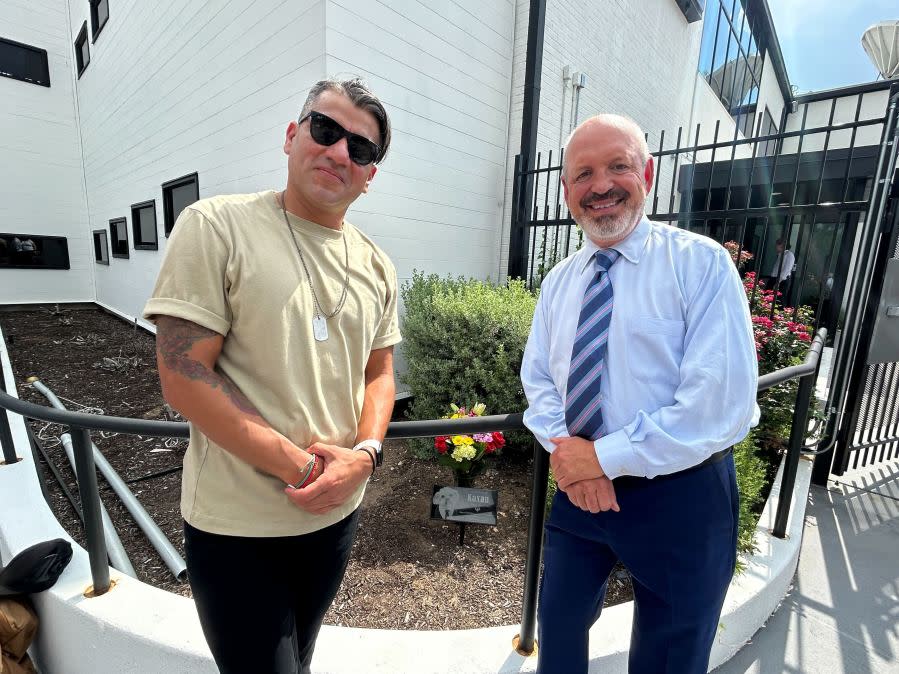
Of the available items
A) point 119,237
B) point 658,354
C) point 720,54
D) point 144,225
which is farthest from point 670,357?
point 720,54

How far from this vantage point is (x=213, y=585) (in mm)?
1114

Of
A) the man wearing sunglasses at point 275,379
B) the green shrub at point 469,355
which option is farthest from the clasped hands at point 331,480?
the green shrub at point 469,355

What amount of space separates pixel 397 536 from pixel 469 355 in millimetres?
1592

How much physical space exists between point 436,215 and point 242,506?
4.55 meters

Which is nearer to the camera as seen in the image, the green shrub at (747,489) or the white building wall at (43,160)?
the green shrub at (747,489)

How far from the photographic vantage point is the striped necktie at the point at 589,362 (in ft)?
4.25

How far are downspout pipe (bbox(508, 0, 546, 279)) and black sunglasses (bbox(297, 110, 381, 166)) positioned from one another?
494 centimetres

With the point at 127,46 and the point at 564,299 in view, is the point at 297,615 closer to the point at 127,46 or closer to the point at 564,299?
the point at 564,299

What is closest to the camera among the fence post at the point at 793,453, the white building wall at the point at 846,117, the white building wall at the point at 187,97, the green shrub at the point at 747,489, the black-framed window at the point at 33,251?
the green shrub at the point at 747,489

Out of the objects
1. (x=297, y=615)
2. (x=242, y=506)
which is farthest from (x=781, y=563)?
(x=242, y=506)

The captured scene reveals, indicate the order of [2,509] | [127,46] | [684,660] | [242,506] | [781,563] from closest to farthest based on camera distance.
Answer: [242,506]
[684,660]
[781,563]
[2,509]
[127,46]

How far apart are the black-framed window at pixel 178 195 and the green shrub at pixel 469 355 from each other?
4.42 m

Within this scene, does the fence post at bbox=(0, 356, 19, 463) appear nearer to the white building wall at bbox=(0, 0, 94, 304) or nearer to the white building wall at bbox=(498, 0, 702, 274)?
the white building wall at bbox=(498, 0, 702, 274)

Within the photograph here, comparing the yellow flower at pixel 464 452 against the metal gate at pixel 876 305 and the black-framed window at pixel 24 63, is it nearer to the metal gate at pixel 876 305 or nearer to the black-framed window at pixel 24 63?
the metal gate at pixel 876 305
